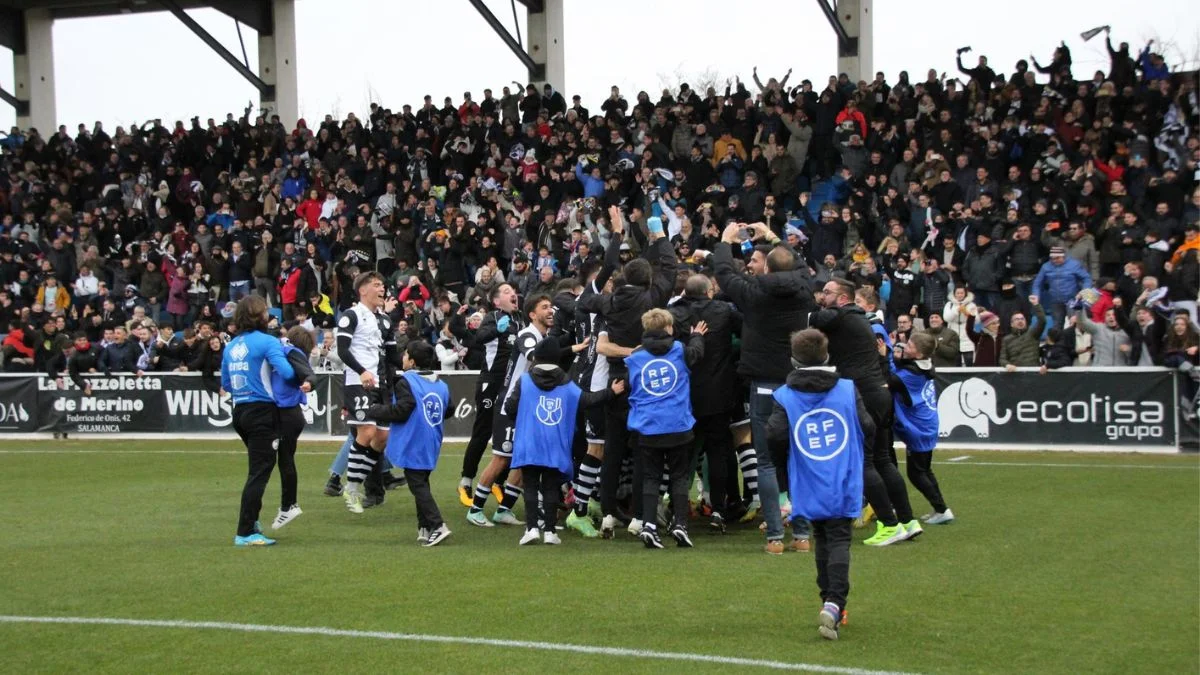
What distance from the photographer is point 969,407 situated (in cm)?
1816

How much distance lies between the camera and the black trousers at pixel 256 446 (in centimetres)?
1039

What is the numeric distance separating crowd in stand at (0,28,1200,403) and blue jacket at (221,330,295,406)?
12.1 ft

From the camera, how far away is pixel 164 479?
16.0 meters

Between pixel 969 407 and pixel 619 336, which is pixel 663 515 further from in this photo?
pixel 969 407

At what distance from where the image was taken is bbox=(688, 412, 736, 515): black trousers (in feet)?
35.0

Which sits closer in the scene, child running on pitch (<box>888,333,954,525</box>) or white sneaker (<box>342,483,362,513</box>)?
child running on pitch (<box>888,333,954,525</box>)

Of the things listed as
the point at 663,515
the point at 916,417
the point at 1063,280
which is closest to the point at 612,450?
the point at 663,515

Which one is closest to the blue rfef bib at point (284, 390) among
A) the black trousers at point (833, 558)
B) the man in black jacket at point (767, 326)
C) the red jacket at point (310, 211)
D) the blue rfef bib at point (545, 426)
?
the blue rfef bib at point (545, 426)

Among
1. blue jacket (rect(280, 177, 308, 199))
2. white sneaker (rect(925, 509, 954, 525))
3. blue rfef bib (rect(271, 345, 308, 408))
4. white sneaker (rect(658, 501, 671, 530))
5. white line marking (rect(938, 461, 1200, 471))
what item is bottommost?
white line marking (rect(938, 461, 1200, 471))

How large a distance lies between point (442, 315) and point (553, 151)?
510 cm

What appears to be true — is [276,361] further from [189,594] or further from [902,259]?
[902,259]

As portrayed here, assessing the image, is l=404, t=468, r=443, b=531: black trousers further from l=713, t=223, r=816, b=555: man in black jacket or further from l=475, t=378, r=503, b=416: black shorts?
l=713, t=223, r=816, b=555: man in black jacket

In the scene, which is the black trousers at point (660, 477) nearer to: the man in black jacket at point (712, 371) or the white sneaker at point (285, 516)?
the man in black jacket at point (712, 371)

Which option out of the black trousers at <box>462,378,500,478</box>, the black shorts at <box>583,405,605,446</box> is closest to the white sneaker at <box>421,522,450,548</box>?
the black shorts at <box>583,405,605,446</box>
